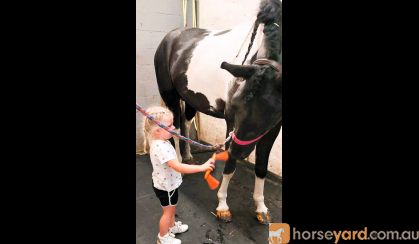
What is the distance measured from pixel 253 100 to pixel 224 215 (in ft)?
2.56

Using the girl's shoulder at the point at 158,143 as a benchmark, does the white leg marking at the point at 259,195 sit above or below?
below

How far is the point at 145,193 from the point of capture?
190 centimetres

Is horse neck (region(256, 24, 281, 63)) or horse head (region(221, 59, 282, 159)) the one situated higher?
horse neck (region(256, 24, 281, 63))

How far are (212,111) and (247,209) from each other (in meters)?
0.69

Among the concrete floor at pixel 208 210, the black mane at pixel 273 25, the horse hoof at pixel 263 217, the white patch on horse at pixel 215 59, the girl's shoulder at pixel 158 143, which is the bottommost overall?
the concrete floor at pixel 208 210

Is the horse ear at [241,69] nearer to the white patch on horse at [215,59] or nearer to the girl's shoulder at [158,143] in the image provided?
the white patch on horse at [215,59]

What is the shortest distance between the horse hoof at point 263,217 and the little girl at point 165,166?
504 millimetres

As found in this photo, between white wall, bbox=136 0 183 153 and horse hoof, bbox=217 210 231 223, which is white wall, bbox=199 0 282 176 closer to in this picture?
white wall, bbox=136 0 183 153

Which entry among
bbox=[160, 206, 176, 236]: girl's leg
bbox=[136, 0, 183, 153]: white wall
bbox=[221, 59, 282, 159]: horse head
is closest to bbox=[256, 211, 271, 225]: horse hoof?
bbox=[221, 59, 282, 159]: horse head

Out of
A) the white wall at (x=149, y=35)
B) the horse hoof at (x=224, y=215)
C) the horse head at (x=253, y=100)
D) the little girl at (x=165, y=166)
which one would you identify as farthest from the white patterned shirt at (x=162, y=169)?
the white wall at (x=149, y=35)

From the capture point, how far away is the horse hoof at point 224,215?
5.16 feet

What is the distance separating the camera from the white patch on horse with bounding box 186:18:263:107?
1.41 meters

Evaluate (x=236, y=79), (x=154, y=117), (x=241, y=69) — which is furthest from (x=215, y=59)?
(x=154, y=117)
